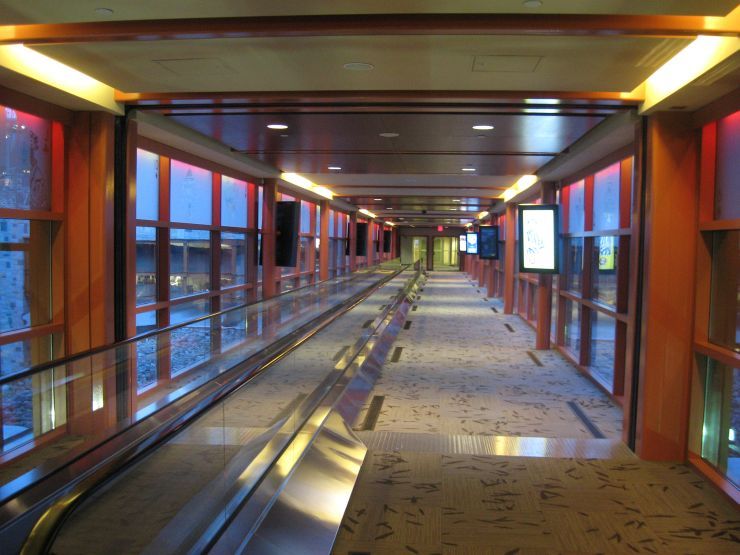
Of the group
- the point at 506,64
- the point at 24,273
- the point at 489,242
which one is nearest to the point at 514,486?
the point at 506,64

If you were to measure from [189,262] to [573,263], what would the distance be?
588 centimetres

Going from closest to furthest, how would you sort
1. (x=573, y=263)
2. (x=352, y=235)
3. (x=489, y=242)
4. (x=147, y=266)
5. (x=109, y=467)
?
(x=109, y=467), (x=147, y=266), (x=573, y=263), (x=489, y=242), (x=352, y=235)

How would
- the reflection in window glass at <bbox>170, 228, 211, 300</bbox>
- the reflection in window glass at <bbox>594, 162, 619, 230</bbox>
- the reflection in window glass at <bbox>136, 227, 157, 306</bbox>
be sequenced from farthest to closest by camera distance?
1. the reflection in window glass at <bbox>170, 228, 211, 300</bbox>
2. the reflection in window glass at <bbox>136, 227, 157, 306</bbox>
3. the reflection in window glass at <bbox>594, 162, 619, 230</bbox>

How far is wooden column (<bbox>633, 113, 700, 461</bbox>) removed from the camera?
200 inches

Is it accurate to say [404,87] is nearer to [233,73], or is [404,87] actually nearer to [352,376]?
[233,73]

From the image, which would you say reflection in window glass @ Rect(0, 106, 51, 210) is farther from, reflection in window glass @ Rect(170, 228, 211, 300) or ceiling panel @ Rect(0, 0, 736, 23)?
reflection in window glass @ Rect(170, 228, 211, 300)

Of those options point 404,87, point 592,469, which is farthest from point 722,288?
point 404,87

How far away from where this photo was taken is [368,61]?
14.4ft

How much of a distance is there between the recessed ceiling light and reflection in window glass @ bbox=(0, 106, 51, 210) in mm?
2795

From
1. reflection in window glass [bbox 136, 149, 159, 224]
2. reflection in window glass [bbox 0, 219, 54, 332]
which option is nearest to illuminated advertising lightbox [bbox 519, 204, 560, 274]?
reflection in window glass [bbox 136, 149, 159, 224]

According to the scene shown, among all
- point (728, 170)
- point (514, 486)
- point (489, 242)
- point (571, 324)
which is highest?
point (728, 170)

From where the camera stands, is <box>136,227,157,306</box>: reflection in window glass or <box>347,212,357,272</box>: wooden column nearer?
<box>136,227,157,306</box>: reflection in window glass

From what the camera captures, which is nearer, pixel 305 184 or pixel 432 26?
pixel 432 26

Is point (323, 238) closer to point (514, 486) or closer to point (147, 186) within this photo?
point (147, 186)
